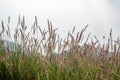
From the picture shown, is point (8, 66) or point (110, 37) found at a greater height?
point (110, 37)

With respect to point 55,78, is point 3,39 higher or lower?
higher

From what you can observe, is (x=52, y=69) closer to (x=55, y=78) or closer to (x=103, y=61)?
(x=55, y=78)

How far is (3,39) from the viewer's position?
5.14 meters

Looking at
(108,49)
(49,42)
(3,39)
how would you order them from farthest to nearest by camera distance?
(3,39), (108,49), (49,42)

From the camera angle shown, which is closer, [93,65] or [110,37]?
[93,65]

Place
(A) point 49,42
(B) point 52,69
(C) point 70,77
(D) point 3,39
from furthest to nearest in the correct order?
1. (D) point 3,39
2. (A) point 49,42
3. (B) point 52,69
4. (C) point 70,77

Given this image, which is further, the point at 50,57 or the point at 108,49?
the point at 108,49

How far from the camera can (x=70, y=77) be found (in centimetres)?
387

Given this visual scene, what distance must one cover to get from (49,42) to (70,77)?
745 millimetres

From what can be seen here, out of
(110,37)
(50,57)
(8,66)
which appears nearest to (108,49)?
(110,37)

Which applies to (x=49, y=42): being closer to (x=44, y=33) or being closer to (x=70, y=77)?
(x=44, y=33)

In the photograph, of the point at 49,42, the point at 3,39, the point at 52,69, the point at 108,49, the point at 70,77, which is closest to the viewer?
the point at 70,77

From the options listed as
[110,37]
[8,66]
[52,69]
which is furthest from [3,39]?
[110,37]

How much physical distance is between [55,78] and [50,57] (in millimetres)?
511
